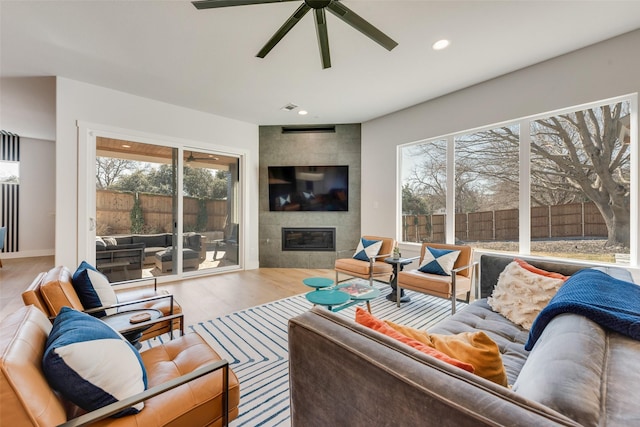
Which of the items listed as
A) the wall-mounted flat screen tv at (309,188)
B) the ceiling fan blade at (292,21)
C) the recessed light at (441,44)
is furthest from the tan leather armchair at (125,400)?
the wall-mounted flat screen tv at (309,188)

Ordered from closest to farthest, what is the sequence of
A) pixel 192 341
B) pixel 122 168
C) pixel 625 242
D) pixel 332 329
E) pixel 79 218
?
pixel 332 329 → pixel 192 341 → pixel 625 242 → pixel 79 218 → pixel 122 168

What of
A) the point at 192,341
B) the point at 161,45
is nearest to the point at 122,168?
the point at 161,45

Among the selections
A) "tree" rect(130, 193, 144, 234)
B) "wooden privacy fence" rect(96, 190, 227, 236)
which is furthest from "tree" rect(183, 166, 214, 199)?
"tree" rect(130, 193, 144, 234)

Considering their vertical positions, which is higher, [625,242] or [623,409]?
[625,242]

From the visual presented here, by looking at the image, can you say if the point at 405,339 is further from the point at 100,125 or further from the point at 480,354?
the point at 100,125

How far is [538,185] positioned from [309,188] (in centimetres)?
365

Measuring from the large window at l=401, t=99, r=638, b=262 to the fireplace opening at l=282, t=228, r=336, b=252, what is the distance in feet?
5.77

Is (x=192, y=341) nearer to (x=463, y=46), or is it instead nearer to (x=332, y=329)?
(x=332, y=329)

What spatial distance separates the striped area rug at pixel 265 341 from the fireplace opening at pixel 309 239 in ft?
5.88

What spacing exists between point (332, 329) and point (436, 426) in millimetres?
390

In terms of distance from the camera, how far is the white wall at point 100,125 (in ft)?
11.1

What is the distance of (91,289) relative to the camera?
190 cm

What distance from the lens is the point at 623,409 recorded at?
0.63m

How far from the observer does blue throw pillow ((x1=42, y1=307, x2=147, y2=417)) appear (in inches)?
35.3
